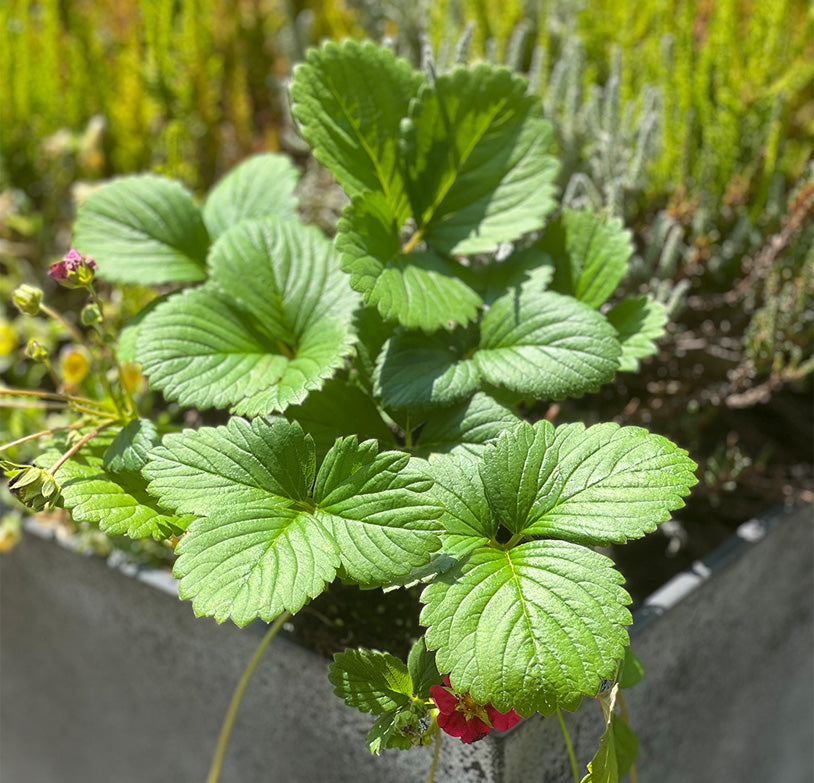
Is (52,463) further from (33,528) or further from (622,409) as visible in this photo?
(622,409)

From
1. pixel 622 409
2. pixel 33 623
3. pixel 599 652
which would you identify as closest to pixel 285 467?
pixel 599 652

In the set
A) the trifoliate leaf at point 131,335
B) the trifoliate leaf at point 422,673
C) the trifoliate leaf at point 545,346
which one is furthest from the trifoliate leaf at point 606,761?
the trifoliate leaf at point 131,335

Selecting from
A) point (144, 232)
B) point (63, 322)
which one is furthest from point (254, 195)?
point (63, 322)

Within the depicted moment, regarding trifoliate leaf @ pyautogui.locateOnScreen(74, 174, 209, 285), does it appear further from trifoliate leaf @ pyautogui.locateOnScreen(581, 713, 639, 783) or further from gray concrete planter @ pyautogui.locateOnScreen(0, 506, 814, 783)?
trifoliate leaf @ pyautogui.locateOnScreen(581, 713, 639, 783)

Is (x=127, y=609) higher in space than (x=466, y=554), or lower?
lower

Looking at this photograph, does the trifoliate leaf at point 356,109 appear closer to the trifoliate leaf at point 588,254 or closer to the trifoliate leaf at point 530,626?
the trifoliate leaf at point 588,254

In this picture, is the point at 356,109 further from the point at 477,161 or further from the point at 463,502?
the point at 463,502
